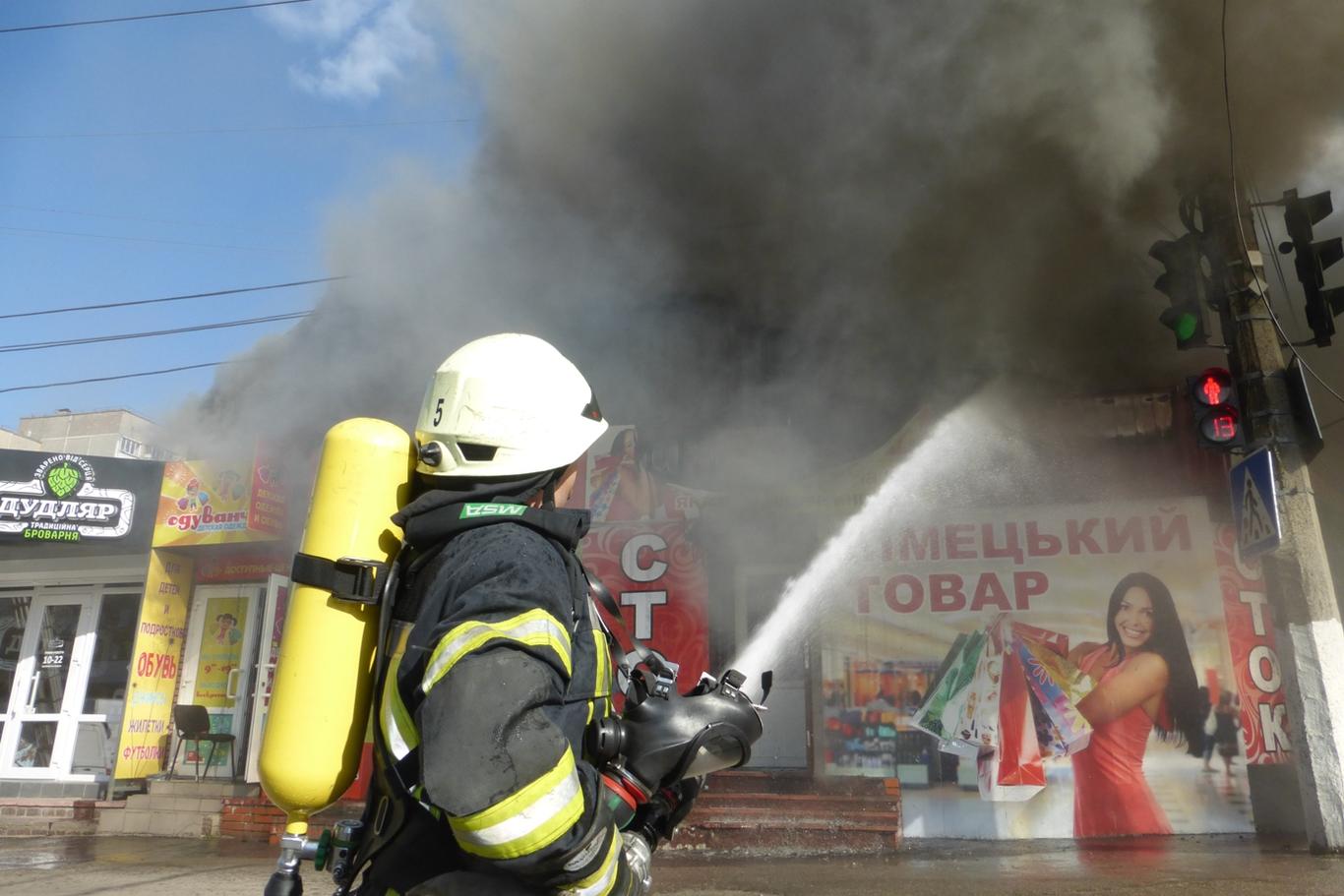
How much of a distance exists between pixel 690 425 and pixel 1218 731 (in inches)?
178

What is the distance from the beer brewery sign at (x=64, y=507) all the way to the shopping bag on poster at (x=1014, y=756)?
846 cm

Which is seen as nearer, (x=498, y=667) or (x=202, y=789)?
(x=498, y=667)

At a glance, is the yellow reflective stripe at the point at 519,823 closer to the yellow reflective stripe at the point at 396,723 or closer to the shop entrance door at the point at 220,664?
the yellow reflective stripe at the point at 396,723

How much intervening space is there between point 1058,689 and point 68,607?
10083mm

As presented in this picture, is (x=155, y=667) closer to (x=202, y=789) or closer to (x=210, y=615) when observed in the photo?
(x=210, y=615)

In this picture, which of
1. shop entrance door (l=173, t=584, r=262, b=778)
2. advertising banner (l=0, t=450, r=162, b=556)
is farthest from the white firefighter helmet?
advertising banner (l=0, t=450, r=162, b=556)

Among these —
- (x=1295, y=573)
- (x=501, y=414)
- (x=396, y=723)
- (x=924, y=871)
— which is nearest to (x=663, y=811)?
(x=396, y=723)

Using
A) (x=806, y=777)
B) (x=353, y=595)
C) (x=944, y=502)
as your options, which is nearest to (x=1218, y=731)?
(x=944, y=502)

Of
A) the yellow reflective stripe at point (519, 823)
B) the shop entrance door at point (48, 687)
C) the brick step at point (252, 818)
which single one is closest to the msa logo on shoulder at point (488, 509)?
the yellow reflective stripe at point (519, 823)

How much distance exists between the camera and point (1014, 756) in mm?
6742

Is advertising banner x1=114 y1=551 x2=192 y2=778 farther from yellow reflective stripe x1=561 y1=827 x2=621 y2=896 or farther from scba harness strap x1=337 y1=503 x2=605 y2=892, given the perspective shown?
yellow reflective stripe x1=561 y1=827 x2=621 y2=896

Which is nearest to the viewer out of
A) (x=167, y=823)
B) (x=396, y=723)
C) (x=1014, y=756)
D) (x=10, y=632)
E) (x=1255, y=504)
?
Result: (x=396, y=723)

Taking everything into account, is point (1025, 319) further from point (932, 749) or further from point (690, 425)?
point (932, 749)

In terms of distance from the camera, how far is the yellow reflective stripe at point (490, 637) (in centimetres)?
118
